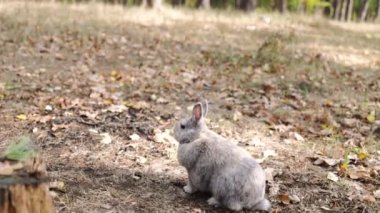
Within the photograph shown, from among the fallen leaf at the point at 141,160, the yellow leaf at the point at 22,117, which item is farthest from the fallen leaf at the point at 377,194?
the yellow leaf at the point at 22,117

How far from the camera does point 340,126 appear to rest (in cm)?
679

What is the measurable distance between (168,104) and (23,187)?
463cm

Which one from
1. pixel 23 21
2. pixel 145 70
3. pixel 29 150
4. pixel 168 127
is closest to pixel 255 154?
pixel 168 127

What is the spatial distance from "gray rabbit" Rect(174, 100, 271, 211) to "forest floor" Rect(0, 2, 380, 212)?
16 centimetres

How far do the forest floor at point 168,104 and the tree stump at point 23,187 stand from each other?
4.19ft

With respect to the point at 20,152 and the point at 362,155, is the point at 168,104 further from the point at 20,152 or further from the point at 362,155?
the point at 20,152

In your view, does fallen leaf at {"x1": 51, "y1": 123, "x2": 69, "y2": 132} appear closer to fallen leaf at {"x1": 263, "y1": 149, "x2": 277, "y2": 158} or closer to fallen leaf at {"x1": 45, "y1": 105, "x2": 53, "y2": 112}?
fallen leaf at {"x1": 45, "y1": 105, "x2": 53, "y2": 112}

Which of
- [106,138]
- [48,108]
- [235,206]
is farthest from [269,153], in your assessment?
[48,108]

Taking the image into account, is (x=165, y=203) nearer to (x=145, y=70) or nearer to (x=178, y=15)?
(x=145, y=70)

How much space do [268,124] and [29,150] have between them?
4.27 m

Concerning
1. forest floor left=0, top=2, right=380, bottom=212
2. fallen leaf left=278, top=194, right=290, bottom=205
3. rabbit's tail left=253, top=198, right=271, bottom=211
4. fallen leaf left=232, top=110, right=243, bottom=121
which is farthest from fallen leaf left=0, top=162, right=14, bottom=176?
fallen leaf left=232, top=110, right=243, bottom=121

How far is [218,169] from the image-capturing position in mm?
4246

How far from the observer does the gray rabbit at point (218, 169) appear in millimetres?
4145

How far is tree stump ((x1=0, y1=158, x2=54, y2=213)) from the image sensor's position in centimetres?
256
